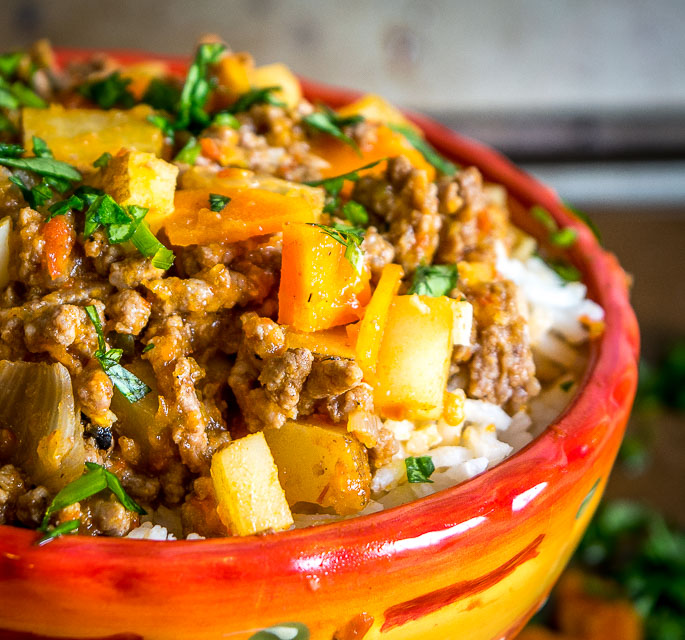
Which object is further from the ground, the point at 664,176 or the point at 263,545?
the point at 263,545

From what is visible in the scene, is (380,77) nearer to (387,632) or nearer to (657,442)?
(657,442)

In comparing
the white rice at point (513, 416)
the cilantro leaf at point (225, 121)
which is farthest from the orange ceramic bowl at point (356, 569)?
the cilantro leaf at point (225, 121)

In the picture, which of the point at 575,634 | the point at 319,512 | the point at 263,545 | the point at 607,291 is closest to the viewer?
the point at 263,545

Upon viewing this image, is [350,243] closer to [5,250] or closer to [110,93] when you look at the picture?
[5,250]

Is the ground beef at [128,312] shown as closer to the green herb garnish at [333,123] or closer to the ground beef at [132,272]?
the ground beef at [132,272]

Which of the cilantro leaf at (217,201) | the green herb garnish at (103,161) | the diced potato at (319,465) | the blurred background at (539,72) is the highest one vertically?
the green herb garnish at (103,161)

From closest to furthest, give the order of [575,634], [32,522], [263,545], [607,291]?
[263,545]
[32,522]
[607,291]
[575,634]

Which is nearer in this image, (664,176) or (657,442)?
(657,442)

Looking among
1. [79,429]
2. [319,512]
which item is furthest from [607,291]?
[79,429]

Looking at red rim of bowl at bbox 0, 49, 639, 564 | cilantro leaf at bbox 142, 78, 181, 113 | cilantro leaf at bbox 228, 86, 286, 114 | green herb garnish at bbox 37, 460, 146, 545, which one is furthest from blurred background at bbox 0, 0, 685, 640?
green herb garnish at bbox 37, 460, 146, 545
